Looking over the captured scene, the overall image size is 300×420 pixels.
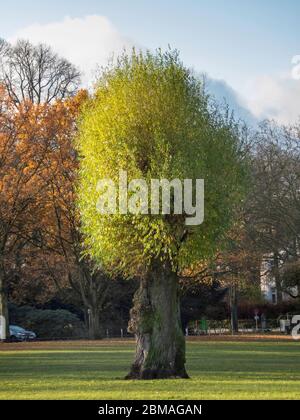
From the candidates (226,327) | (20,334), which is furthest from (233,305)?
(20,334)

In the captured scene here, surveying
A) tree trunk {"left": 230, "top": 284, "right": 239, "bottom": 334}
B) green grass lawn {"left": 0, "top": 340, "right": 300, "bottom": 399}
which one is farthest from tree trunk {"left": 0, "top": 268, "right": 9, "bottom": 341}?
tree trunk {"left": 230, "top": 284, "right": 239, "bottom": 334}

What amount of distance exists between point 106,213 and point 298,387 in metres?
8.68

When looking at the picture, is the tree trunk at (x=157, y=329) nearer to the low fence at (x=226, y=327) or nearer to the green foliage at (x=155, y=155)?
the green foliage at (x=155, y=155)

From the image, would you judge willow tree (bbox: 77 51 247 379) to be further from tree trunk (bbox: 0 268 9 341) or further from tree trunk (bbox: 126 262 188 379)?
tree trunk (bbox: 0 268 9 341)

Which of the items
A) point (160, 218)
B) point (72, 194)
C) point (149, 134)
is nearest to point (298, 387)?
point (160, 218)

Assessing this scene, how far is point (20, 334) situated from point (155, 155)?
37734 mm

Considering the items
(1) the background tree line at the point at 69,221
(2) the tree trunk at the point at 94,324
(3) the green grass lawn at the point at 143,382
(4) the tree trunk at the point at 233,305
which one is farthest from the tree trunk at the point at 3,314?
(4) the tree trunk at the point at 233,305

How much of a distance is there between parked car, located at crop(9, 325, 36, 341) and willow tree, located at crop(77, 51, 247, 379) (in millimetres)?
34513

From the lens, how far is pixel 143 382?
26.5m

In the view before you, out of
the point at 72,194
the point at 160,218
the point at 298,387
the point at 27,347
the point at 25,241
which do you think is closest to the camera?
the point at 298,387

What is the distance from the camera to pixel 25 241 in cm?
6031

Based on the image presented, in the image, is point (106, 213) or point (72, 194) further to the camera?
point (72, 194)

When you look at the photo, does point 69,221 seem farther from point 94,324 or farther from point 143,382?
point 143,382

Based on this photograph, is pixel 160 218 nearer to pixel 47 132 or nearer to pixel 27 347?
pixel 27 347
